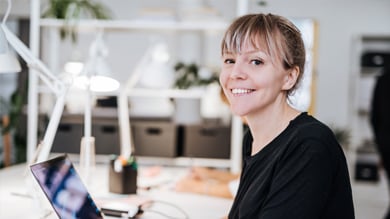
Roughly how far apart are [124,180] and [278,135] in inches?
32.3

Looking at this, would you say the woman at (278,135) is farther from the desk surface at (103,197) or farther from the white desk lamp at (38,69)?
the white desk lamp at (38,69)

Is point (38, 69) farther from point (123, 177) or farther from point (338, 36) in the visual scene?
point (338, 36)

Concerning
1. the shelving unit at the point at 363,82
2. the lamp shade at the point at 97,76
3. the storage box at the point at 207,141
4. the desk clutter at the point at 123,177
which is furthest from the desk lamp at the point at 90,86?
the shelving unit at the point at 363,82

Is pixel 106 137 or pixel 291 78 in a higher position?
pixel 291 78

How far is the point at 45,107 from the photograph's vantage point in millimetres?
3234

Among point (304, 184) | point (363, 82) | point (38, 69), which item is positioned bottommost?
point (363, 82)

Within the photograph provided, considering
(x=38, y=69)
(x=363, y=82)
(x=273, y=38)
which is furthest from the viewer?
(x=363, y=82)

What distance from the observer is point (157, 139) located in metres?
2.60

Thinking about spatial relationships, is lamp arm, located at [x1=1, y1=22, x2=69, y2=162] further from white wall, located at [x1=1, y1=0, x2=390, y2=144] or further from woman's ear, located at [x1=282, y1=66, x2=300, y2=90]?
white wall, located at [x1=1, y1=0, x2=390, y2=144]

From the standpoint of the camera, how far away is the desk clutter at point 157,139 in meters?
2.59

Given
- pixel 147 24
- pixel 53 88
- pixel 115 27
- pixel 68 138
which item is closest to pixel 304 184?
pixel 53 88

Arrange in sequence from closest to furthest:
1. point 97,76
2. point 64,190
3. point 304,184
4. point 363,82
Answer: point 304,184 < point 64,190 < point 97,76 < point 363,82

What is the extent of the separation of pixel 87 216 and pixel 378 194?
4235mm

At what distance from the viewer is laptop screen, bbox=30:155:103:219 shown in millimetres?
1200
